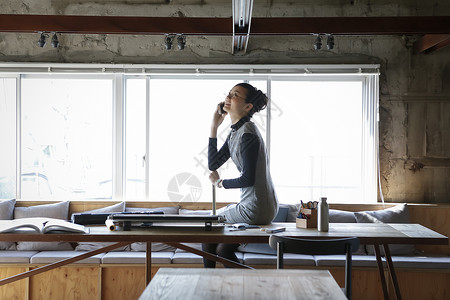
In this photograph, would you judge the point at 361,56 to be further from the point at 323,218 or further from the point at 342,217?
the point at 323,218

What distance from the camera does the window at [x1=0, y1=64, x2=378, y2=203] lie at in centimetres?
571

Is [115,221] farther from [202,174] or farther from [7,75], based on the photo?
[7,75]

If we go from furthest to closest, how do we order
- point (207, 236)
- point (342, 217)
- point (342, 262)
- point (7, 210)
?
1. point (7, 210)
2. point (342, 217)
3. point (342, 262)
4. point (207, 236)

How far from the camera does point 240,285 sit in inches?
80.2

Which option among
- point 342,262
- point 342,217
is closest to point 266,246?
point 342,262

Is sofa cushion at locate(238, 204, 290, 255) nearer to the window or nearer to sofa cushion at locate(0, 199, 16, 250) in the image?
the window

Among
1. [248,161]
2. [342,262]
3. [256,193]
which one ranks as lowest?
[342,262]

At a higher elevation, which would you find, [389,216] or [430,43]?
[430,43]

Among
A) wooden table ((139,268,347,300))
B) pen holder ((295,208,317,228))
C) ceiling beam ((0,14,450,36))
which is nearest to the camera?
wooden table ((139,268,347,300))

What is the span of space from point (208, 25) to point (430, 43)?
2294mm

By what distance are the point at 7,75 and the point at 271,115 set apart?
298 centimetres

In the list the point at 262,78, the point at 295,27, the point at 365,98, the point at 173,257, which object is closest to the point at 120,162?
the point at 173,257

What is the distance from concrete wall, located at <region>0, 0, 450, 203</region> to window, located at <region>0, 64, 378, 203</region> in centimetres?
21

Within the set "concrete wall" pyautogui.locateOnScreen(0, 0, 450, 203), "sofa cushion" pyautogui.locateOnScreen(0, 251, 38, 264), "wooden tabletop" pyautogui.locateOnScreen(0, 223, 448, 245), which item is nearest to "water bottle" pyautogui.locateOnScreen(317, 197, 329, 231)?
"wooden tabletop" pyautogui.locateOnScreen(0, 223, 448, 245)
